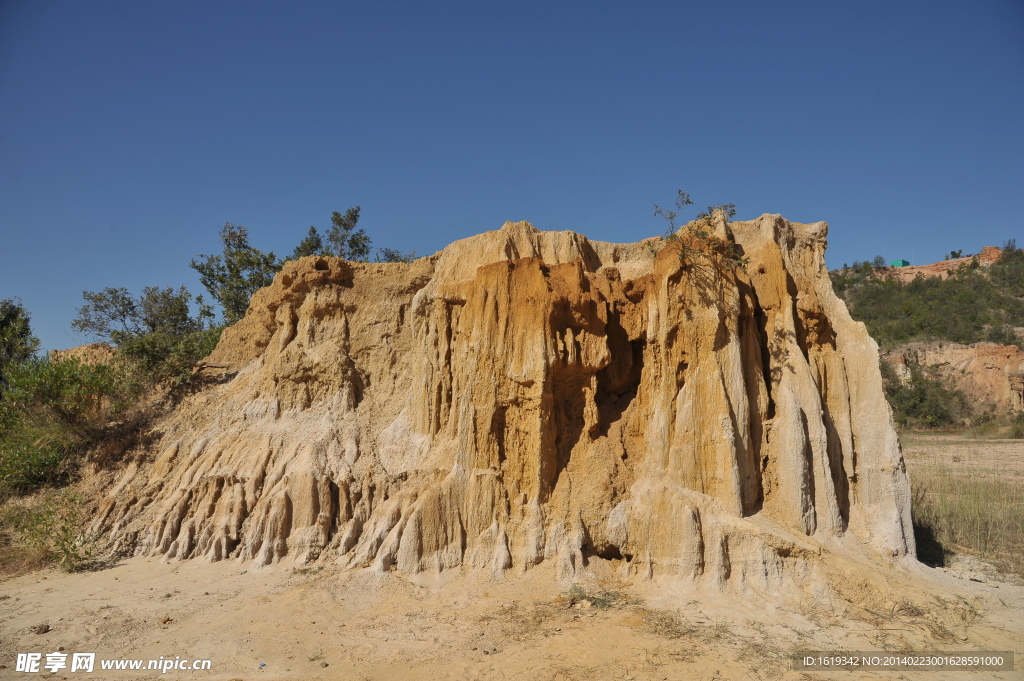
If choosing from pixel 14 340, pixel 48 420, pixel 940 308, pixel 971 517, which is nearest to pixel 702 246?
pixel 971 517

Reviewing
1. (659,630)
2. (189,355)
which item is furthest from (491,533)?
(189,355)

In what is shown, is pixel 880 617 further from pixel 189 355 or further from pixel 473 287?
pixel 189 355

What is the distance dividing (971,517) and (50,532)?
20.3 m

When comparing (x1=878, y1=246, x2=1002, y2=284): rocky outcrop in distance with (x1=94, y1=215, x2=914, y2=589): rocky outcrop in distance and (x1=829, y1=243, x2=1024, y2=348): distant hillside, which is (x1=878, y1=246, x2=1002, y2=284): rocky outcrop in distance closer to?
(x1=829, y1=243, x2=1024, y2=348): distant hillside

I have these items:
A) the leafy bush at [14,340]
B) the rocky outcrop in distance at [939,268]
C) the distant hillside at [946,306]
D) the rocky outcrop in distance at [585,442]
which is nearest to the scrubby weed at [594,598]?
the rocky outcrop in distance at [585,442]

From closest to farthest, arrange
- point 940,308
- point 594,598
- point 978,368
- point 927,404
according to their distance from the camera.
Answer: point 594,598, point 927,404, point 978,368, point 940,308

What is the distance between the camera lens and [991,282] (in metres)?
53.7

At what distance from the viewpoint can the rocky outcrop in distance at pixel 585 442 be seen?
9.77m

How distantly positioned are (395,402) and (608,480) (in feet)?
17.3

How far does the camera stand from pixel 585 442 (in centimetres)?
1068

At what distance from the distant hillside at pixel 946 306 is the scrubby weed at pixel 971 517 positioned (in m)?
29.7

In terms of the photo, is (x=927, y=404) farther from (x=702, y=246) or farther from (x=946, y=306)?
(x=702, y=246)

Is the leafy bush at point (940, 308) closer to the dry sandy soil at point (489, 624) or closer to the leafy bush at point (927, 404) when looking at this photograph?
the leafy bush at point (927, 404)

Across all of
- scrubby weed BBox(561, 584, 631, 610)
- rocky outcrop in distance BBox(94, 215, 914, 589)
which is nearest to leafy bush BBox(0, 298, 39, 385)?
rocky outcrop in distance BBox(94, 215, 914, 589)
